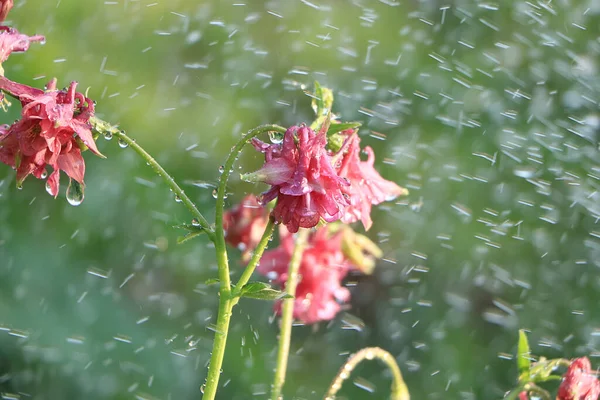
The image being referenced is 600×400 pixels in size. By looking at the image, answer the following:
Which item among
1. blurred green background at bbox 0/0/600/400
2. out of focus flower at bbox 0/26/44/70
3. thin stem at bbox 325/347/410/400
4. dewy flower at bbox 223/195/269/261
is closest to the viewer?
out of focus flower at bbox 0/26/44/70

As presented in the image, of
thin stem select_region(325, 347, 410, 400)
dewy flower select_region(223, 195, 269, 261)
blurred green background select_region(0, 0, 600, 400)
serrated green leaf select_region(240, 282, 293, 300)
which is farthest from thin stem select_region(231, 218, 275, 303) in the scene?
blurred green background select_region(0, 0, 600, 400)

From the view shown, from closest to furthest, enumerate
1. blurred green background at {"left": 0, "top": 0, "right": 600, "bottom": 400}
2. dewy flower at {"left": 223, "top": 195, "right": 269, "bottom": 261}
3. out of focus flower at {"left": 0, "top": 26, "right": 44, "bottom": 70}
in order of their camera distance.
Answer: out of focus flower at {"left": 0, "top": 26, "right": 44, "bottom": 70} → dewy flower at {"left": 223, "top": 195, "right": 269, "bottom": 261} → blurred green background at {"left": 0, "top": 0, "right": 600, "bottom": 400}

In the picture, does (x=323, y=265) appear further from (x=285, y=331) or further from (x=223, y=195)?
(x=223, y=195)

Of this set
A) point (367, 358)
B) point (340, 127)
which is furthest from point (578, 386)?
point (340, 127)

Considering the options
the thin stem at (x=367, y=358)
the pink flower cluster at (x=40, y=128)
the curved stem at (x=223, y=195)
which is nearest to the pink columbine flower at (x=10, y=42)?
the pink flower cluster at (x=40, y=128)

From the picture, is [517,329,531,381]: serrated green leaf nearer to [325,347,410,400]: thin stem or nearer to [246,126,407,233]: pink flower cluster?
[325,347,410,400]: thin stem

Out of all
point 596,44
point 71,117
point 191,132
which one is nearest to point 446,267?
point 191,132
